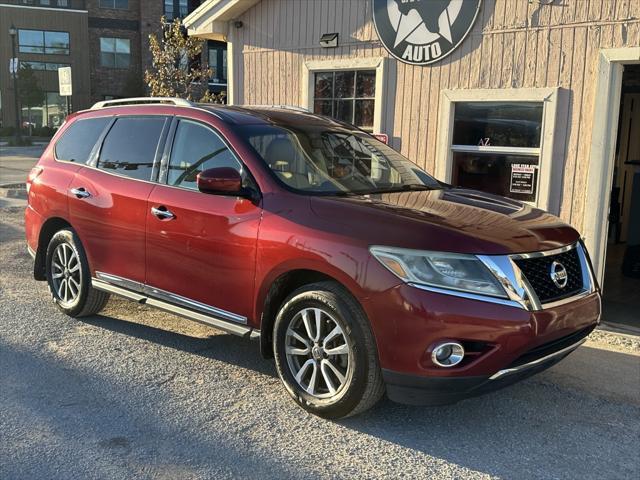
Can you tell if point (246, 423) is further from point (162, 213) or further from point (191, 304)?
point (162, 213)

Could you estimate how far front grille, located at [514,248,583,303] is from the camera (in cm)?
345

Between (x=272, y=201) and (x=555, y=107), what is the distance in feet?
12.6

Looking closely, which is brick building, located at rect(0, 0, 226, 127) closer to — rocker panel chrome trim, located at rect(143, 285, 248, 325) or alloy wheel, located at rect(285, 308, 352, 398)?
rocker panel chrome trim, located at rect(143, 285, 248, 325)

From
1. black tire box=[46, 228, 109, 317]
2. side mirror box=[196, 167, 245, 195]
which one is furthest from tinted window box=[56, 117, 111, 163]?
side mirror box=[196, 167, 245, 195]

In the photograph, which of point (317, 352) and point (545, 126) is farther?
point (545, 126)

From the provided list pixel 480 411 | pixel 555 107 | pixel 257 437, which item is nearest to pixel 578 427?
pixel 480 411

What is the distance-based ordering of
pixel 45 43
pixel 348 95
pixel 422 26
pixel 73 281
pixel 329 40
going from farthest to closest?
pixel 45 43
pixel 348 95
pixel 329 40
pixel 422 26
pixel 73 281

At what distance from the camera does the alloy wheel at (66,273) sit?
5.55 meters

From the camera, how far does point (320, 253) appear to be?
363 cm

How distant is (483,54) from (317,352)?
4565mm

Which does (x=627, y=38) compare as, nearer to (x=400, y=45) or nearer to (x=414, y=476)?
(x=400, y=45)

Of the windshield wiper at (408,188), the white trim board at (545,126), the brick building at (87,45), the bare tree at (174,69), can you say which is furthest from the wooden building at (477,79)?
the brick building at (87,45)

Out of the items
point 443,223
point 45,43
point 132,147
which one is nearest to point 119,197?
point 132,147

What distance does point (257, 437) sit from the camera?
11.7 ft
